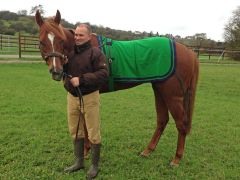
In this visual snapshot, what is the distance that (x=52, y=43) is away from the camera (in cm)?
317

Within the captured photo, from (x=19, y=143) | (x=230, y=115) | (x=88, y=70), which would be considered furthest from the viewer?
(x=230, y=115)

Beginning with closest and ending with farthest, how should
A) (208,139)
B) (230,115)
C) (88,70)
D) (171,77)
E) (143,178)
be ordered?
(88,70)
(143,178)
(171,77)
(208,139)
(230,115)

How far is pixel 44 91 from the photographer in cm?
961

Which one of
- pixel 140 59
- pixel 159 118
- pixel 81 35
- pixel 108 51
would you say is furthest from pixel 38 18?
pixel 159 118

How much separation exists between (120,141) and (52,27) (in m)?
2.56

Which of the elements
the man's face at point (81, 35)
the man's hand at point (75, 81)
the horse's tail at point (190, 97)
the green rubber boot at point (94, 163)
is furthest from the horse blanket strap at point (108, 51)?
the horse's tail at point (190, 97)

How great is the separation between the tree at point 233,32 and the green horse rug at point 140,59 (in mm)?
34927

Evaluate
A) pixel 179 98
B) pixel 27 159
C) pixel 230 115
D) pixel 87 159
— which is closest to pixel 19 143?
pixel 27 159

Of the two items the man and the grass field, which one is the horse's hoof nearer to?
the grass field

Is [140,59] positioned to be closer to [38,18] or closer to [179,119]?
[179,119]

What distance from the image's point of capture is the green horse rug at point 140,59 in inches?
155

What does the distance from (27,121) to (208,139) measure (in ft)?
11.5

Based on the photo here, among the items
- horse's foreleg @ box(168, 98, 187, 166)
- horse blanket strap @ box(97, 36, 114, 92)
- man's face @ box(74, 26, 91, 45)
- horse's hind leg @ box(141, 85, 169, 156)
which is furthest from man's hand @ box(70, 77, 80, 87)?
horse's hind leg @ box(141, 85, 169, 156)

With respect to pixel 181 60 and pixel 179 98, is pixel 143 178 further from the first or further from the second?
pixel 181 60
